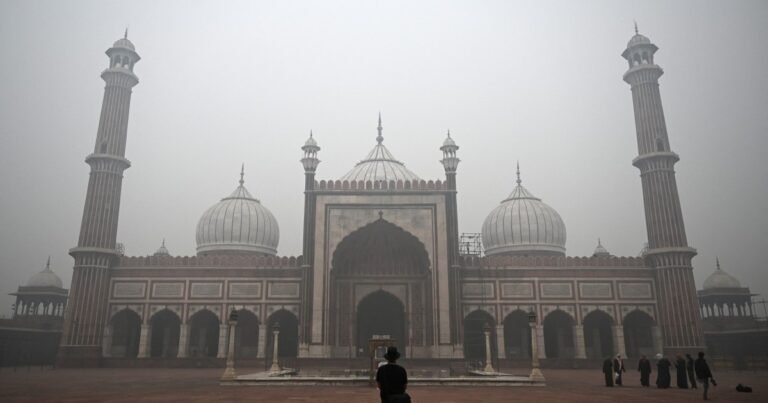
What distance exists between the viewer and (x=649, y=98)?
88.7ft

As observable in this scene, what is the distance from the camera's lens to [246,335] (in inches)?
1034

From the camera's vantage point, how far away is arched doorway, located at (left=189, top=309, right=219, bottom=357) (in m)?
26.3

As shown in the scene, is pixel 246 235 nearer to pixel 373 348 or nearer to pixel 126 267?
pixel 126 267

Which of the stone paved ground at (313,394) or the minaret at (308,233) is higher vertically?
the minaret at (308,233)

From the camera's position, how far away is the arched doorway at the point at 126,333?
25.8 meters

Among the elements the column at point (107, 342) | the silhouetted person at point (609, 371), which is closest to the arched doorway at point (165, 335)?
the column at point (107, 342)

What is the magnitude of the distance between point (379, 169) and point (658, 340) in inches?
575

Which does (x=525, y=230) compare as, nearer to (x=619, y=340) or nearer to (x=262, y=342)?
(x=619, y=340)

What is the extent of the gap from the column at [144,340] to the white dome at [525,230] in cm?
1749

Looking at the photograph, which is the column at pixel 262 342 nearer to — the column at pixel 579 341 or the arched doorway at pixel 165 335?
the arched doorway at pixel 165 335

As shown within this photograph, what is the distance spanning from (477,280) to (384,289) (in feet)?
13.5

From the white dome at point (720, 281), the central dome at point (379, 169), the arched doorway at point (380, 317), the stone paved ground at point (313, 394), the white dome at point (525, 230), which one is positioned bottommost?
the stone paved ground at point (313, 394)

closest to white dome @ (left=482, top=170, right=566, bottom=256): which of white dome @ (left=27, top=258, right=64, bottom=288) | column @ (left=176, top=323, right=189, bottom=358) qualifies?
column @ (left=176, top=323, right=189, bottom=358)

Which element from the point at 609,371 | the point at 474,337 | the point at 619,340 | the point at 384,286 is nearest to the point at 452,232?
the point at 384,286
